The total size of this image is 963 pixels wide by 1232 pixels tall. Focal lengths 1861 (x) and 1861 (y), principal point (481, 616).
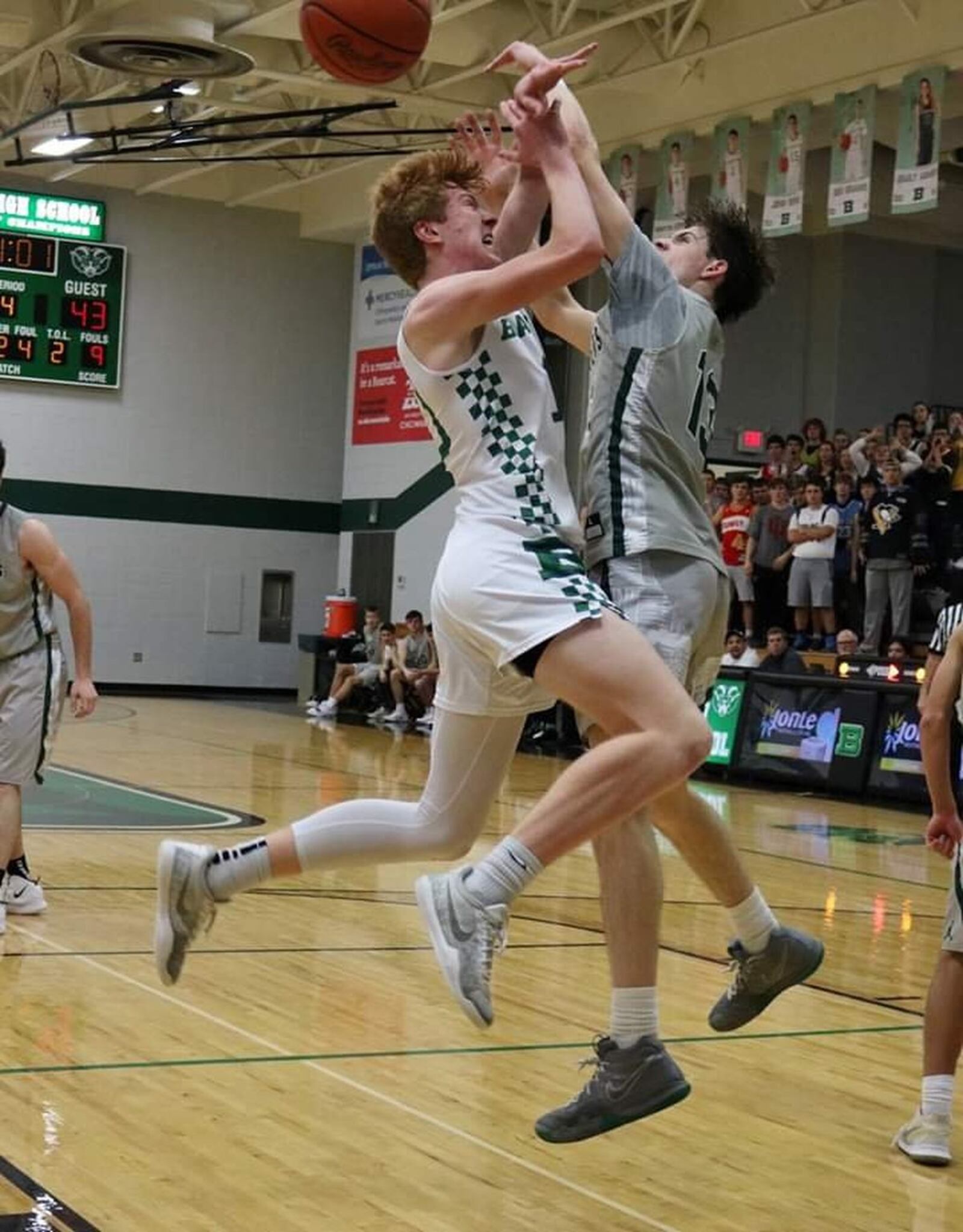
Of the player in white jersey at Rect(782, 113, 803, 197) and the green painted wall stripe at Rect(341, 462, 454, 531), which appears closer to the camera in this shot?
the player in white jersey at Rect(782, 113, 803, 197)

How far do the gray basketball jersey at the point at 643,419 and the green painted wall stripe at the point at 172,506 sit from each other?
2140cm

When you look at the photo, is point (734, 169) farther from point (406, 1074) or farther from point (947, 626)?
point (406, 1074)

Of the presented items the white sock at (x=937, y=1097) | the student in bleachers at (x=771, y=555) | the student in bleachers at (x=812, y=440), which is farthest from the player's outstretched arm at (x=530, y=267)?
the student in bleachers at (x=812, y=440)

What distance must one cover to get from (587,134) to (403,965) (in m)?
3.50

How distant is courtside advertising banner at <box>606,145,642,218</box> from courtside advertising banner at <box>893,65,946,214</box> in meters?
3.95

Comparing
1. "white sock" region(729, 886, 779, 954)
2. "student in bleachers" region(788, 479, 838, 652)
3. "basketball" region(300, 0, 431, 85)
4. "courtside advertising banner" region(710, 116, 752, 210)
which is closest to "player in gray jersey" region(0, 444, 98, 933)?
"basketball" region(300, 0, 431, 85)

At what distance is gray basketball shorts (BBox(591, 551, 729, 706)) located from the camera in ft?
14.3

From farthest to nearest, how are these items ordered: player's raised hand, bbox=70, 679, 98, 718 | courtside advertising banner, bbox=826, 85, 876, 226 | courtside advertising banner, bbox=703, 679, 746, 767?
courtside advertising banner, bbox=826, 85, 876, 226
courtside advertising banner, bbox=703, 679, 746, 767
player's raised hand, bbox=70, 679, 98, 718

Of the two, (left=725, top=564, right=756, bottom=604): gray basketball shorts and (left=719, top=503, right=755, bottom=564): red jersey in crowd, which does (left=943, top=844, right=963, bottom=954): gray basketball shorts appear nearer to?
(left=725, top=564, right=756, bottom=604): gray basketball shorts

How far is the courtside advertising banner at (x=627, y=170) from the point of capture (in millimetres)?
20156

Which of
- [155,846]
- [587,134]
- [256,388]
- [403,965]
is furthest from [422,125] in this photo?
[587,134]

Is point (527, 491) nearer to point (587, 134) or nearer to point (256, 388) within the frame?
point (587, 134)

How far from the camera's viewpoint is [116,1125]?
452 cm

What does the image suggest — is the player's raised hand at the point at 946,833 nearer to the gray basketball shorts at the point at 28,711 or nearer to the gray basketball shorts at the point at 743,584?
the gray basketball shorts at the point at 28,711
